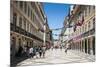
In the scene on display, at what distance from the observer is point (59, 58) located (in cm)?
395

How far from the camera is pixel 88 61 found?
4094 millimetres

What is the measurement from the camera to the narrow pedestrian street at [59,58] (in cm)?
375

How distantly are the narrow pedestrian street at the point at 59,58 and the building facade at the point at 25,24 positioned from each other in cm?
23

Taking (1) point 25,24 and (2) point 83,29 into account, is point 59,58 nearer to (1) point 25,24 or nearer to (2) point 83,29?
(2) point 83,29

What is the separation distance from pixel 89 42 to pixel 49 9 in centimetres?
93

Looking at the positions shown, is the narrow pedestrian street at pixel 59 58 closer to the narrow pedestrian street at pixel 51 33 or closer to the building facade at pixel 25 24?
the narrow pedestrian street at pixel 51 33

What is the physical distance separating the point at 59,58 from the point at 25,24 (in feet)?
2.66

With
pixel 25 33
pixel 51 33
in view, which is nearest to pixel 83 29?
pixel 51 33

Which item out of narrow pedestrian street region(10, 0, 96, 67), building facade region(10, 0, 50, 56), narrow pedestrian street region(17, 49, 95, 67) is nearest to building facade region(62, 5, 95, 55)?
narrow pedestrian street region(10, 0, 96, 67)

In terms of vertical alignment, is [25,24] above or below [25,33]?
above

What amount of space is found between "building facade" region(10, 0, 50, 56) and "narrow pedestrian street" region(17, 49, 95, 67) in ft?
0.77

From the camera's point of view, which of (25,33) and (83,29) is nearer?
(25,33)
